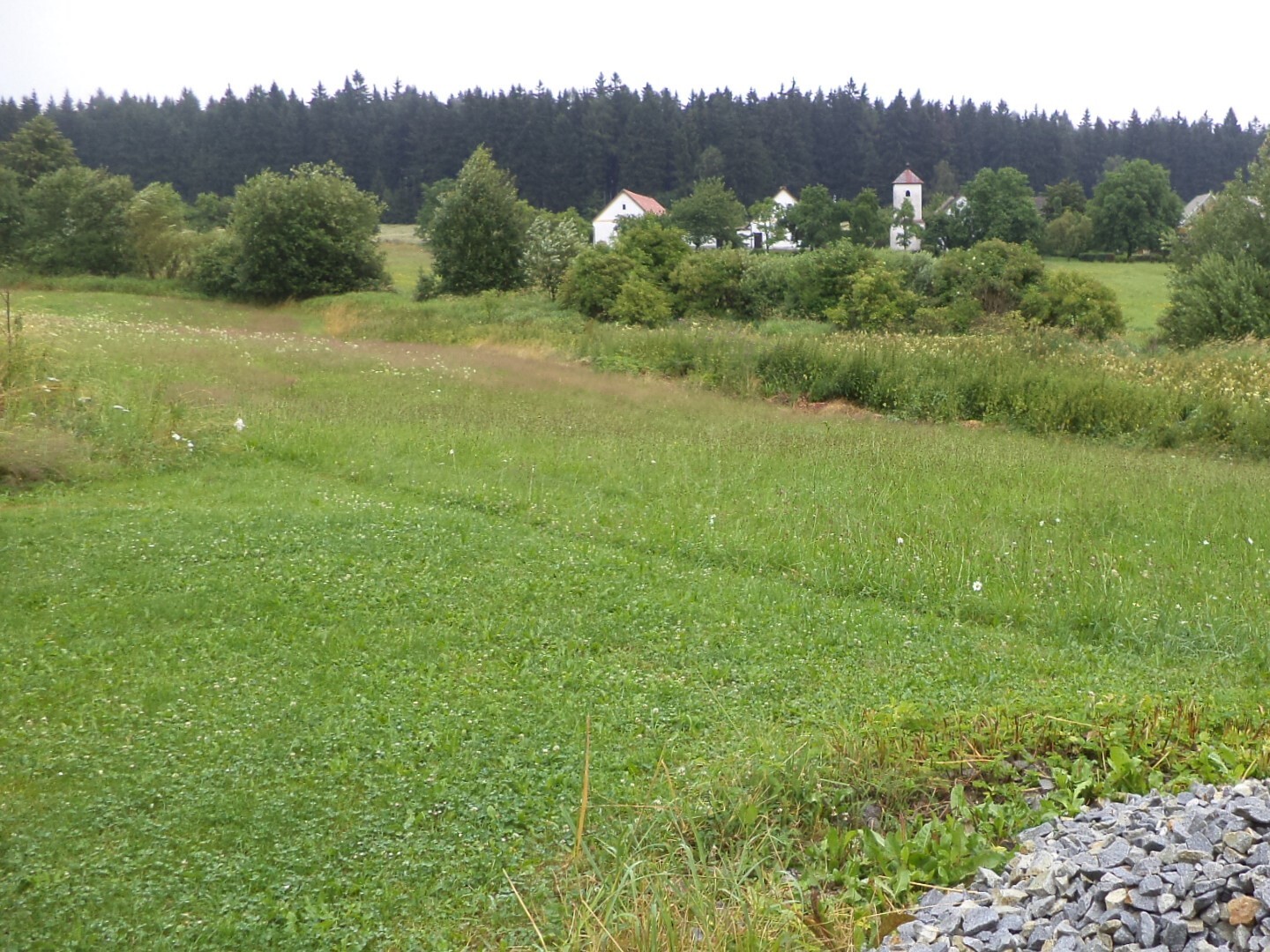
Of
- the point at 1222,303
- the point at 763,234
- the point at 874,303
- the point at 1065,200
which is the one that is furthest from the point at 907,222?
the point at 1222,303

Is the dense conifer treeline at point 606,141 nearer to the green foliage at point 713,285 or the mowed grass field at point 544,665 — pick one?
the green foliage at point 713,285

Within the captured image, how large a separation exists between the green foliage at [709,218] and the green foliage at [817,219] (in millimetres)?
2981

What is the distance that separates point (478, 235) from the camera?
36.1 m

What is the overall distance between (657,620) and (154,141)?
279 feet

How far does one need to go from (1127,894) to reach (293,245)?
123 feet

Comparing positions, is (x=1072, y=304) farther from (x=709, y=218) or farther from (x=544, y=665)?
(x=709, y=218)

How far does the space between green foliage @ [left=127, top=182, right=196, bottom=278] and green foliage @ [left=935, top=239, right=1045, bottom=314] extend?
96.5 feet

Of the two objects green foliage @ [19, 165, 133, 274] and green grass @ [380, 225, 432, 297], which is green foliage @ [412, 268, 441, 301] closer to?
green grass @ [380, 225, 432, 297]

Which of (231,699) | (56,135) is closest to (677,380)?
(231,699)

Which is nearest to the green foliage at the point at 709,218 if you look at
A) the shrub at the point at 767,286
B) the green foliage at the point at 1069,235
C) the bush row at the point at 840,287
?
the bush row at the point at 840,287

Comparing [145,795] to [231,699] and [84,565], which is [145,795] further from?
[84,565]

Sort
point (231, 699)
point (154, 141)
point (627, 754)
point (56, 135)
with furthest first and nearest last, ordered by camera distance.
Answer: point (154, 141), point (56, 135), point (231, 699), point (627, 754)

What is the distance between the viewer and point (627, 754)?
15.1 ft

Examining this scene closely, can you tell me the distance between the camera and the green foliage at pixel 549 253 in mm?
34562
